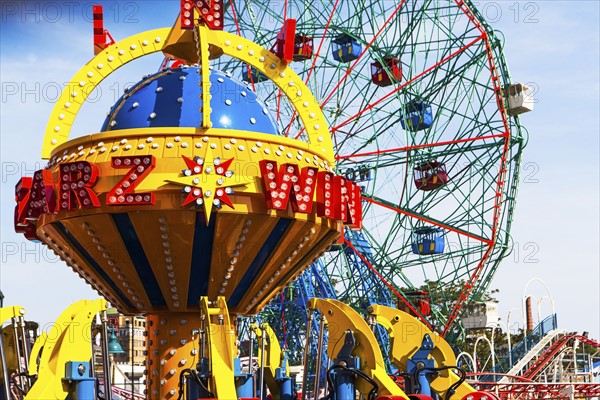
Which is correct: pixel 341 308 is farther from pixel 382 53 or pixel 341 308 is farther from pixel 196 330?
pixel 382 53

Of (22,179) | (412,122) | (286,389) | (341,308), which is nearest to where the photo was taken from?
(341,308)

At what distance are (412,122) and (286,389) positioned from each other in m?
31.8

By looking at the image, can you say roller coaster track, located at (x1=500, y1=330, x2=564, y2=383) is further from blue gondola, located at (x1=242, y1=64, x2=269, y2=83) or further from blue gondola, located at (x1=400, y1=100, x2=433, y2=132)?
blue gondola, located at (x1=242, y1=64, x2=269, y2=83)

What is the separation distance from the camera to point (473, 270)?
5128 cm

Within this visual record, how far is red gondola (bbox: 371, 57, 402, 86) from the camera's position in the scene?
50.1 meters

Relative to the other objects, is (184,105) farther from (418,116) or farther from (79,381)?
(418,116)

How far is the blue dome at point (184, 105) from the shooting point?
56.4 feet

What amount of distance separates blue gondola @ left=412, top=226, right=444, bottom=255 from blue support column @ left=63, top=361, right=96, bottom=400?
123 ft

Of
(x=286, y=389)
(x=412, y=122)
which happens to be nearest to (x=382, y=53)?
(x=412, y=122)

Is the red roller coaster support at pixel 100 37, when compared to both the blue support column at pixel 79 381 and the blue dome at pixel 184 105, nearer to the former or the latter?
the blue dome at pixel 184 105

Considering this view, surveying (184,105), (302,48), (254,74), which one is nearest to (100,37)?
(184,105)

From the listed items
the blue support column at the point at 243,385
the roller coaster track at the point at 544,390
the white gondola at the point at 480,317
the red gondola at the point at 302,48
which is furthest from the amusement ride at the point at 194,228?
the white gondola at the point at 480,317

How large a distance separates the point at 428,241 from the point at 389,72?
8.42 m

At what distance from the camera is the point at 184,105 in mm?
17328
